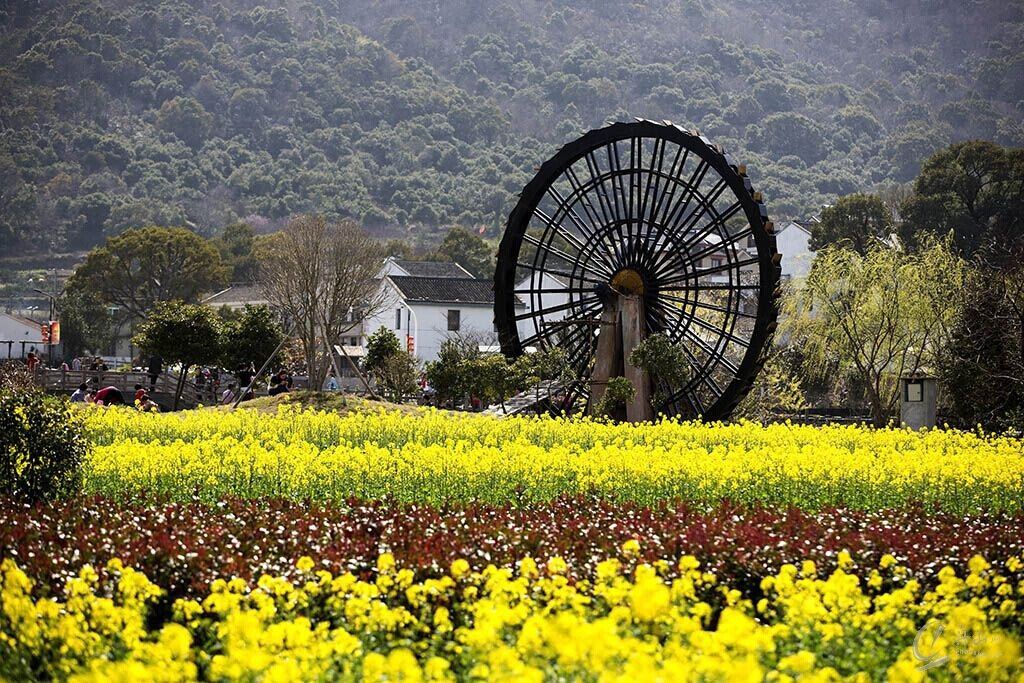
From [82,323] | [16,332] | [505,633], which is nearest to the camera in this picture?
[505,633]

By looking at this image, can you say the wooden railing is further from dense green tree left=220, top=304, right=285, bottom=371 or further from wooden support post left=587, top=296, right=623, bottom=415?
wooden support post left=587, top=296, right=623, bottom=415

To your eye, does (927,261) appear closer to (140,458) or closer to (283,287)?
(140,458)

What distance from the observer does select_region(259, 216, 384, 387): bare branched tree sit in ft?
194

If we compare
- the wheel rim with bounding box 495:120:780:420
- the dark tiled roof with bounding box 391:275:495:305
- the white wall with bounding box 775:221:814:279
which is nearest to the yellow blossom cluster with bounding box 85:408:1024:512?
the wheel rim with bounding box 495:120:780:420


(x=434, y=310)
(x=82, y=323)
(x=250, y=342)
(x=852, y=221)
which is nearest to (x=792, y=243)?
(x=852, y=221)

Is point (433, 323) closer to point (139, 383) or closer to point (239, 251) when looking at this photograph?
point (139, 383)

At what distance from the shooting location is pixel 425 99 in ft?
522

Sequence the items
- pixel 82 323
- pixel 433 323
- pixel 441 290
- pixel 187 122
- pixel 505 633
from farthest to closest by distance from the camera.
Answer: pixel 187 122 → pixel 82 323 → pixel 441 290 → pixel 433 323 → pixel 505 633

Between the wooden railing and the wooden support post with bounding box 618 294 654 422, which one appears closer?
the wooden support post with bounding box 618 294 654 422

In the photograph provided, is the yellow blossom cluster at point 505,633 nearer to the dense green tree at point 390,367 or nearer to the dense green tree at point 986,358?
the dense green tree at point 986,358

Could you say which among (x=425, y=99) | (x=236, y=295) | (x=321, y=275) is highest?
(x=425, y=99)
